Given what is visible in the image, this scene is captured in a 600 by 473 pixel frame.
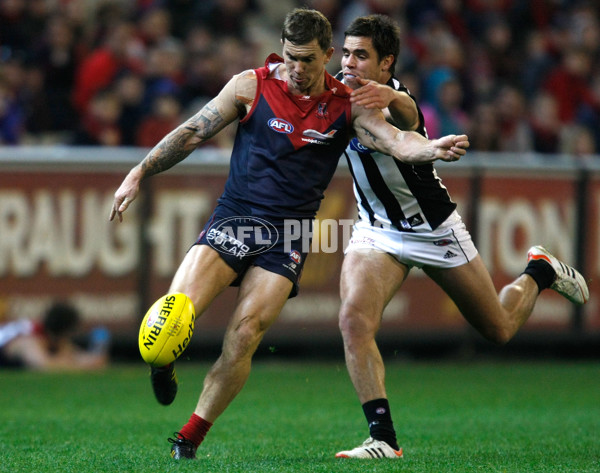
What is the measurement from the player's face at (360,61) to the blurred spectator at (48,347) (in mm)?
5483

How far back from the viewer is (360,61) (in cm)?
668

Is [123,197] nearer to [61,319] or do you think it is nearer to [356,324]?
[356,324]

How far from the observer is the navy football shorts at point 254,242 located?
6.32m

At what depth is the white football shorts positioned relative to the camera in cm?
692

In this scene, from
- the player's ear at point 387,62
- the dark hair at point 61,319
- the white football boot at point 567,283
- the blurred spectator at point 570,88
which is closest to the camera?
the player's ear at point 387,62

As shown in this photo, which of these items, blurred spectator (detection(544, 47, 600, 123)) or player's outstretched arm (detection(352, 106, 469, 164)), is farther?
blurred spectator (detection(544, 47, 600, 123))

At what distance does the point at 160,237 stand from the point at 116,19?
3.11 metres

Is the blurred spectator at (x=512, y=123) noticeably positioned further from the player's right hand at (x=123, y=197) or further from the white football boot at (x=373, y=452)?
the player's right hand at (x=123, y=197)

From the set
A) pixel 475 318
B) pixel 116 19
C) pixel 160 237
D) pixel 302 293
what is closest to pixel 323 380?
pixel 302 293

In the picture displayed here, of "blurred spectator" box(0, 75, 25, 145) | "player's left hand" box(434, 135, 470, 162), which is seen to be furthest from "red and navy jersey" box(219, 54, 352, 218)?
"blurred spectator" box(0, 75, 25, 145)

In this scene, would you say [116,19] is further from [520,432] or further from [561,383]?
[520,432]

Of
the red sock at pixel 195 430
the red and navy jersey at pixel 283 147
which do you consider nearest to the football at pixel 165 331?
the red sock at pixel 195 430

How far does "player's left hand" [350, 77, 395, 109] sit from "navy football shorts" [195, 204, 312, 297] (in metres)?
0.81

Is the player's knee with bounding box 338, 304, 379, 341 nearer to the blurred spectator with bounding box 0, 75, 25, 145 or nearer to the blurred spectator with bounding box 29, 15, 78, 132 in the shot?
the blurred spectator with bounding box 0, 75, 25, 145
